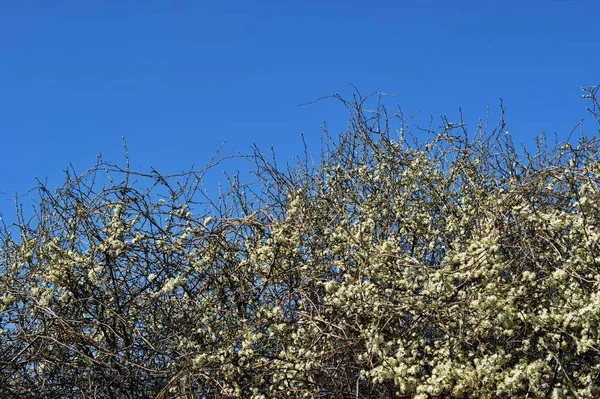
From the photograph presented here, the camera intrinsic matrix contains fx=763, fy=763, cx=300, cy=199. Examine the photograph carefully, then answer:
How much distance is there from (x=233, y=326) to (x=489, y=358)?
2039 millimetres

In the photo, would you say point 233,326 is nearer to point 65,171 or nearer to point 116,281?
point 116,281

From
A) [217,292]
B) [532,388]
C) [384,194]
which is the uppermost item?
[384,194]

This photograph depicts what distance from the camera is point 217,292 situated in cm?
618

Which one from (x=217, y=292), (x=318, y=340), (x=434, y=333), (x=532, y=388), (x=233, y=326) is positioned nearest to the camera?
(x=532, y=388)

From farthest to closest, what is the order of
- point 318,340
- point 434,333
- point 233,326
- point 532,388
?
point 233,326 < point 434,333 < point 318,340 < point 532,388

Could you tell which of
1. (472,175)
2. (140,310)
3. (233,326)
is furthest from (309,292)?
(472,175)

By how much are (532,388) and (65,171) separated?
4526mm

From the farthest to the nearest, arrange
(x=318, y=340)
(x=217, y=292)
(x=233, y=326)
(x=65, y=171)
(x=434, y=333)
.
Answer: (x=65, y=171)
(x=217, y=292)
(x=233, y=326)
(x=434, y=333)
(x=318, y=340)

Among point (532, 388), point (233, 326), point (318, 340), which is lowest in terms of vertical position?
point (532, 388)

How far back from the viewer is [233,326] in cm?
577

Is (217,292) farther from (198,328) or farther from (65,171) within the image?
(65,171)

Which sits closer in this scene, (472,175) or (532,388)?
(532,388)

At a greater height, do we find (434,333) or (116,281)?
(116,281)

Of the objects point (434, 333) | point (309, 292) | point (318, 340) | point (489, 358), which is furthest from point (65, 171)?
point (489, 358)
